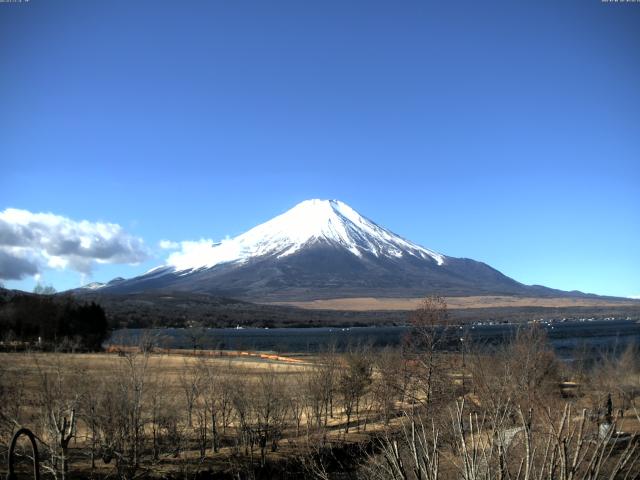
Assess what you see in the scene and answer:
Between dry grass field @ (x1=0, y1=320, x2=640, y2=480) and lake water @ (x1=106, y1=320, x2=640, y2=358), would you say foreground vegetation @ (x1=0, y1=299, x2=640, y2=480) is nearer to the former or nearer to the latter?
dry grass field @ (x1=0, y1=320, x2=640, y2=480)

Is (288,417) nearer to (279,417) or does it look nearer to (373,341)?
(279,417)

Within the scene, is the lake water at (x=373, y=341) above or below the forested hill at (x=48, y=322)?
below

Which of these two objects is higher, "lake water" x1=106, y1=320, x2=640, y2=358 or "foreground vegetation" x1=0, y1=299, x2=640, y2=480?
"foreground vegetation" x1=0, y1=299, x2=640, y2=480

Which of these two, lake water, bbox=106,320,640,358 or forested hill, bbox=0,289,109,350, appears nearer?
lake water, bbox=106,320,640,358

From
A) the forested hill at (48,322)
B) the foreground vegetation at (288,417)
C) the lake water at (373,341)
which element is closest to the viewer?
the foreground vegetation at (288,417)

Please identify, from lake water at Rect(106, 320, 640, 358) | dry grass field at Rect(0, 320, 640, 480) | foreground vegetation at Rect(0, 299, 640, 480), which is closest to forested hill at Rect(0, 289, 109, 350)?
lake water at Rect(106, 320, 640, 358)

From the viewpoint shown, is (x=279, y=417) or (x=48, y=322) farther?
(x=48, y=322)

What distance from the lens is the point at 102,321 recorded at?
91.9 meters

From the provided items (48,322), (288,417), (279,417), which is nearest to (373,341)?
(48,322)

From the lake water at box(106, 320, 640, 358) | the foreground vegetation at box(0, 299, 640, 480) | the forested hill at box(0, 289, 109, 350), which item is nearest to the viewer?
the foreground vegetation at box(0, 299, 640, 480)

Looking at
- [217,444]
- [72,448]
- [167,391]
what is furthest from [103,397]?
[167,391]

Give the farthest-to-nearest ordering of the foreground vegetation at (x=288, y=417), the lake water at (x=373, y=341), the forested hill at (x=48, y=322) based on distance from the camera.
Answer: the forested hill at (x=48, y=322)
the lake water at (x=373, y=341)
the foreground vegetation at (x=288, y=417)

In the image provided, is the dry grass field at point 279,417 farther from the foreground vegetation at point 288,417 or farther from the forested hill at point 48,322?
the forested hill at point 48,322

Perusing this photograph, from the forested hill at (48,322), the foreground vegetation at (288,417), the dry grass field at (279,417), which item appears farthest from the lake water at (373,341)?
the foreground vegetation at (288,417)
